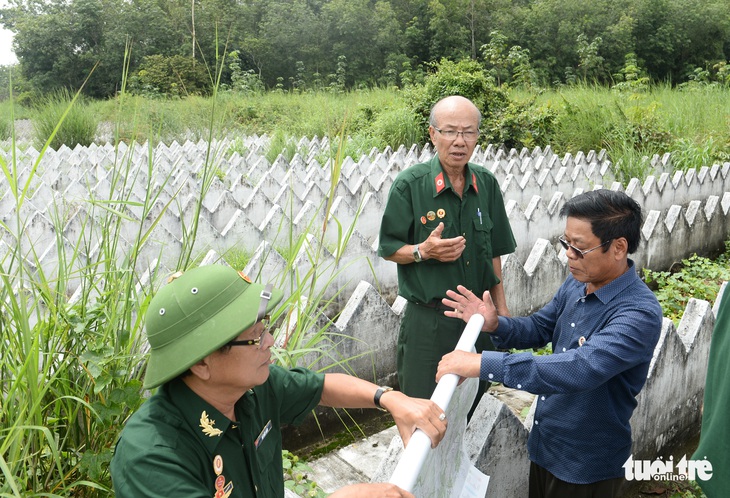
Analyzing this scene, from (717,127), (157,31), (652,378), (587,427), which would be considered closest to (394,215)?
(587,427)

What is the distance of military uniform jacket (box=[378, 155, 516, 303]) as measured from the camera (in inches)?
104

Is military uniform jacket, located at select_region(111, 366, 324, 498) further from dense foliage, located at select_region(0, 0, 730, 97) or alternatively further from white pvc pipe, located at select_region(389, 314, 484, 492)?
dense foliage, located at select_region(0, 0, 730, 97)

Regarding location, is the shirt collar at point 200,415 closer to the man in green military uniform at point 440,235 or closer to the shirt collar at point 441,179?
the man in green military uniform at point 440,235

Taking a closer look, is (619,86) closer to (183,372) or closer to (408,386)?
(408,386)

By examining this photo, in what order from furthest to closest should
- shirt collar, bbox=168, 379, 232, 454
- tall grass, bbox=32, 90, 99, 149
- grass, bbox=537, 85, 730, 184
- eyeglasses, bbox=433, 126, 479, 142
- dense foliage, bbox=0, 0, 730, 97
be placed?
1. dense foliage, bbox=0, 0, 730, 97
2. tall grass, bbox=32, 90, 99, 149
3. grass, bbox=537, 85, 730, 184
4. eyeglasses, bbox=433, 126, 479, 142
5. shirt collar, bbox=168, 379, 232, 454

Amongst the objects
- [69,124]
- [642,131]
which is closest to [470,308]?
[642,131]

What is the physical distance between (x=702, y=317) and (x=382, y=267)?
225 centimetres

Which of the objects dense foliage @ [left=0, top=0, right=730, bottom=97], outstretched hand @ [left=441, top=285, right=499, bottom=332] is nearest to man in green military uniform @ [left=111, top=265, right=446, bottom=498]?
outstretched hand @ [left=441, top=285, right=499, bottom=332]

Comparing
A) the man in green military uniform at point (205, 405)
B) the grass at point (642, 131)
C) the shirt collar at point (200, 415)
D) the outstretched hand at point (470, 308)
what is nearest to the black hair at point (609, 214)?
the outstretched hand at point (470, 308)

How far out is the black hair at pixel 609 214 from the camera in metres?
1.90

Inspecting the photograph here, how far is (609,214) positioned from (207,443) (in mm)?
1384

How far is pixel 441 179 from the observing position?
2.67 metres

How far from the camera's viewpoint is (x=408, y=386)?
2.70m

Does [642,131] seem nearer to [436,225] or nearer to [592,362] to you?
[436,225]
